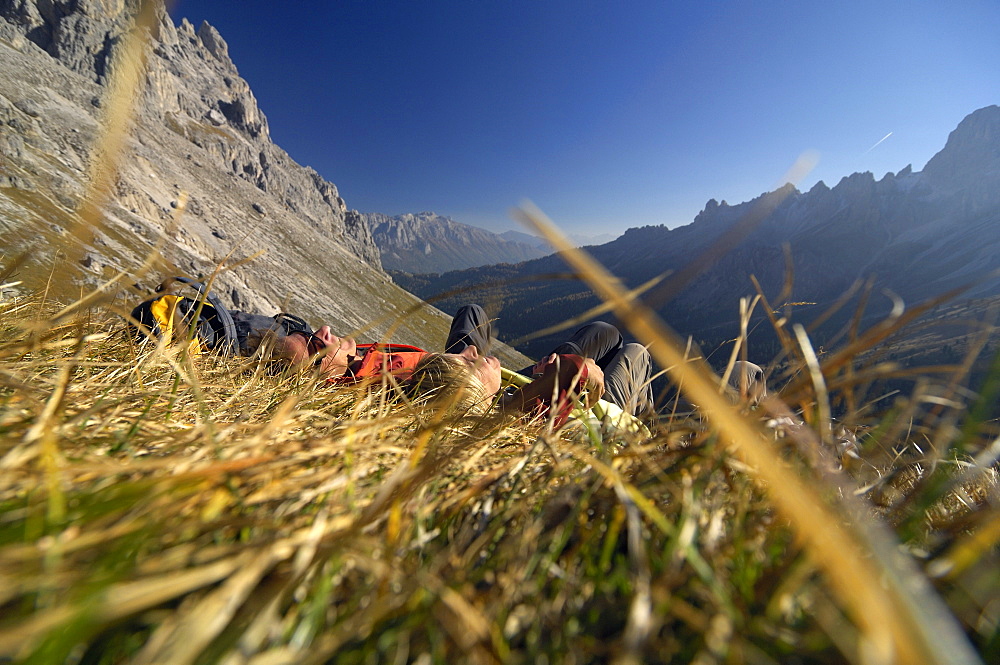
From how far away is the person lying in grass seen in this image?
1.90m

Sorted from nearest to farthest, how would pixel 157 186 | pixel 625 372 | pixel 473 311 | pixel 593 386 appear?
1. pixel 593 386
2. pixel 625 372
3. pixel 473 311
4. pixel 157 186

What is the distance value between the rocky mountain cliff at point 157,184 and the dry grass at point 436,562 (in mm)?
463

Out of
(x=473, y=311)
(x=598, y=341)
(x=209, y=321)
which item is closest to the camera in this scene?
(x=209, y=321)

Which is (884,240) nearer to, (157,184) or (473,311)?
(473,311)

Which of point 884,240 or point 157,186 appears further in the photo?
point 884,240

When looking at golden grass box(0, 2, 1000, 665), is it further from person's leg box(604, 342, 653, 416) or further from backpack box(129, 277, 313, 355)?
person's leg box(604, 342, 653, 416)

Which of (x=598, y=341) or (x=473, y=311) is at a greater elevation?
(x=473, y=311)

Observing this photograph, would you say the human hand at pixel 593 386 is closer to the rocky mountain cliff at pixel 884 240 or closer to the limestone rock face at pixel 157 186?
the limestone rock face at pixel 157 186

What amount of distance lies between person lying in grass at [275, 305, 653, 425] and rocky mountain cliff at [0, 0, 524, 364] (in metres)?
0.56

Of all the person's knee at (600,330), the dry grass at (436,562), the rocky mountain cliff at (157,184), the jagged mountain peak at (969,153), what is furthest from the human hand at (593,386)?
the jagged mountain peak at (969,153)

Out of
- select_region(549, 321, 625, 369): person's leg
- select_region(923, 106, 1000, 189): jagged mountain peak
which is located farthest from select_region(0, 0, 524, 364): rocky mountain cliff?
select_region(923, 106, 1000, 189): jagged mountain peak

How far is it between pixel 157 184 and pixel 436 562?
6718cm

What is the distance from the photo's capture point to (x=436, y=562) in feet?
2.12

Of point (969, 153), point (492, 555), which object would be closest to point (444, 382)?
point (492, 555)
